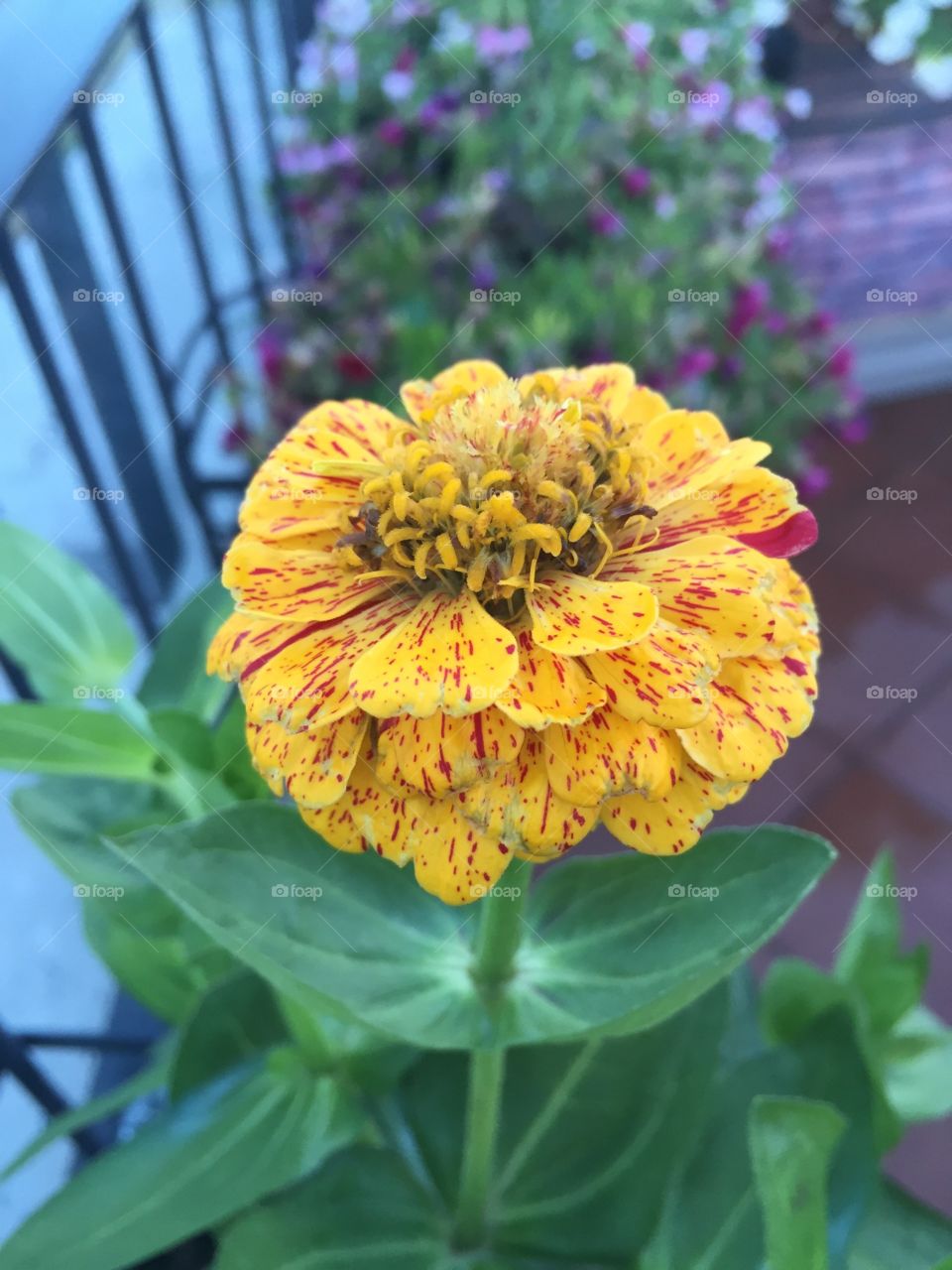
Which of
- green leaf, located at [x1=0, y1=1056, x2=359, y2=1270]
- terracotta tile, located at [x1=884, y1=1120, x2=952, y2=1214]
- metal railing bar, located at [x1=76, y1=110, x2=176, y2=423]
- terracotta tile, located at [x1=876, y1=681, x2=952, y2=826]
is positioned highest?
metal railing bar, located at [x1=76, y1=110, x2=176, y2=423]

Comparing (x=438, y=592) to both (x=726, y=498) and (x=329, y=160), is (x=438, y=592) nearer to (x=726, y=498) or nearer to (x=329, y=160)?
(x=726, y=498)

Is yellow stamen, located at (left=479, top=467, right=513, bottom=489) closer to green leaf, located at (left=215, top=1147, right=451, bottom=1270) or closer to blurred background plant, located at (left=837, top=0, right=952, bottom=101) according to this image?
green leaf, located at (left=215, top=1147, right=451, bottom=1270)

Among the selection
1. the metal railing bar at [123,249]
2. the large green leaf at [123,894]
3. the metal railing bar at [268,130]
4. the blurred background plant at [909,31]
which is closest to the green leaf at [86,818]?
the large green leaf at [123,894]

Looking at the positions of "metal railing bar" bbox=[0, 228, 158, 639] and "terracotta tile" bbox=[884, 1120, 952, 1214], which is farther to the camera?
"terracotta tile" bbox=[884, 1120, 952, 1214]

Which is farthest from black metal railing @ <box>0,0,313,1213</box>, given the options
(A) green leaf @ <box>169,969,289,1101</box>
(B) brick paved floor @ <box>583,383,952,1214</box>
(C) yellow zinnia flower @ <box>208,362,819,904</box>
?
(B) brick paved floor @ <box>583,383,952,1214</box>

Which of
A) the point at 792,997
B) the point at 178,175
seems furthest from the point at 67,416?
the point at 792,997

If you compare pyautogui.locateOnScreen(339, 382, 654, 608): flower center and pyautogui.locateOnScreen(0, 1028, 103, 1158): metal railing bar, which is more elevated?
pyautogui.locateOnScreen(339, 382, 654, 608): flower center
